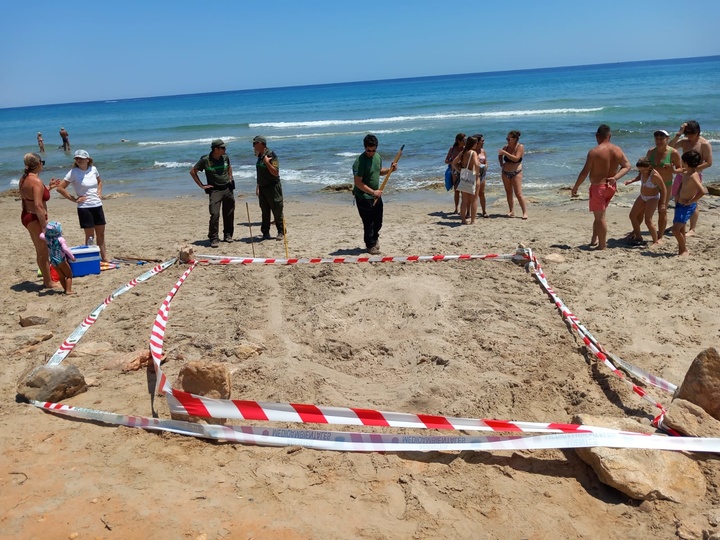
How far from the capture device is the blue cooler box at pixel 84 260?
7.88 meters

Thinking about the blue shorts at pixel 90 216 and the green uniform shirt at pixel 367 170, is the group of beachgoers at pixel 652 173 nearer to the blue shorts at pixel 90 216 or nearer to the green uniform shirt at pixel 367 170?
the green uniform shirt at pixel 367 170

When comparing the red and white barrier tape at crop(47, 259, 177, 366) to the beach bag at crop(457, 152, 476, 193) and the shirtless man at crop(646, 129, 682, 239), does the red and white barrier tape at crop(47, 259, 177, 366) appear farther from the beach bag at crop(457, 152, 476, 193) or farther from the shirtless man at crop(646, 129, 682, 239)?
the shirtless man at crop(646, 129, 682, 239)

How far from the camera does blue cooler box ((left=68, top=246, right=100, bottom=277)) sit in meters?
7.88

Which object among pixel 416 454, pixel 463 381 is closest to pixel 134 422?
pixel 416 454

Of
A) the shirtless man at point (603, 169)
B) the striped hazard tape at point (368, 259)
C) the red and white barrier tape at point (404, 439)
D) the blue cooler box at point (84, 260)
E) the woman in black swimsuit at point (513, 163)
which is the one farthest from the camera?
the woman in black swimsuit at point (513, 163)

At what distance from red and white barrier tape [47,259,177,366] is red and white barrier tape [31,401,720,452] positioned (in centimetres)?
143

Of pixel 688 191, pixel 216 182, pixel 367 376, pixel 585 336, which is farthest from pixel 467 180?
pixel 367 376

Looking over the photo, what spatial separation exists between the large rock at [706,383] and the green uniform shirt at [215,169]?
6.94m

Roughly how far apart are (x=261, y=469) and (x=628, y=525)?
84.6 inches

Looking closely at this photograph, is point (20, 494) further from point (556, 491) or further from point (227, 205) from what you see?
point (227, 205)

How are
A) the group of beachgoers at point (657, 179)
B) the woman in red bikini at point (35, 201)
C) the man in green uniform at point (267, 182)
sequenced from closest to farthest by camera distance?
1. the woman in red bikini at point (35, 201)
2. the group of beachgoers at point (657, 179)
3. the man in green uniform at point (267, 182)

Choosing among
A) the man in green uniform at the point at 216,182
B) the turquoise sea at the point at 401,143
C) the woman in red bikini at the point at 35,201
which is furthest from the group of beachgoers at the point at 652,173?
the woman in red bikini at the point at 35,201

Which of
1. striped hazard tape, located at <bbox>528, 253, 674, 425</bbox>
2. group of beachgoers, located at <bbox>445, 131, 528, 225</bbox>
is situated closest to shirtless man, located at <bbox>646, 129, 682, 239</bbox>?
striped hazard tape, located at <bbox>528, 253, 674, 425</bbox>

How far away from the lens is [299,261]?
25.5 feet
